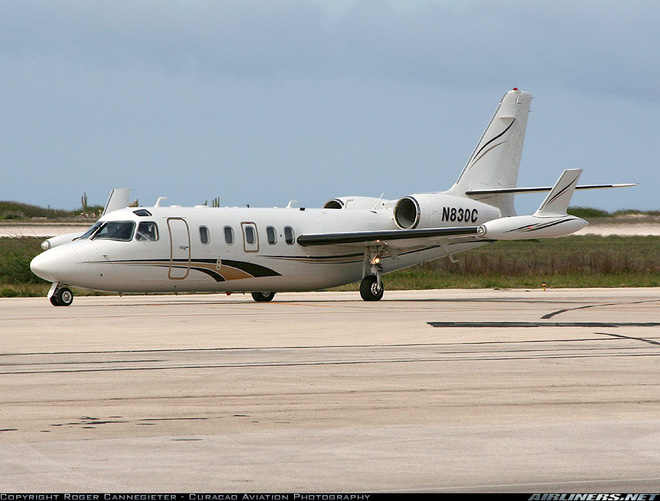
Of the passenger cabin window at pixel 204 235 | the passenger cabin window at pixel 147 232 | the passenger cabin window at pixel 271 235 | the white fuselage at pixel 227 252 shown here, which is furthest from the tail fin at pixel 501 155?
the passenger cabin window at pixel 147 232

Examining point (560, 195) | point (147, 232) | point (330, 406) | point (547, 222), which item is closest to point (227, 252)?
point (147, 232)

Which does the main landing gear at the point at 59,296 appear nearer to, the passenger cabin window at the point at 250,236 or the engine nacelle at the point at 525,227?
the passenger cabin window at the point at 250,236

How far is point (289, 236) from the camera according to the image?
3108cm

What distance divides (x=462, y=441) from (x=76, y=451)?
127 inches

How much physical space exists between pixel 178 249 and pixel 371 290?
6525 millimetres

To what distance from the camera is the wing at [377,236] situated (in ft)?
99.8

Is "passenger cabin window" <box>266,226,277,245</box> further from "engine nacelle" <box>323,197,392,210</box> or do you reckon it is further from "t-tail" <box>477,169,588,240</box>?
"t-tail" <box>477,169,588,240</box>

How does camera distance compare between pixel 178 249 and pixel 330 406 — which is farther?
pixel 178 249

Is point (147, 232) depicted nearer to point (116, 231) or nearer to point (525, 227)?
point (116, 231)

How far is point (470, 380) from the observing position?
1284 centimetres

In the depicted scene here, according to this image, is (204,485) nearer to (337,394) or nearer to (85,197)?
(337,394)

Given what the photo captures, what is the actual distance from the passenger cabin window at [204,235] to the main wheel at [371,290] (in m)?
5.30

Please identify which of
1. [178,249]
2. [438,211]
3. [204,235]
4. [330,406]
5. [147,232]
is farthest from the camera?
[438,211]

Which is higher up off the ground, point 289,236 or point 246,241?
point 289,236
